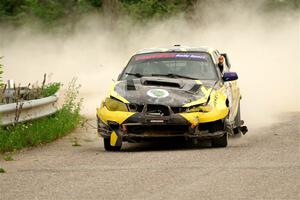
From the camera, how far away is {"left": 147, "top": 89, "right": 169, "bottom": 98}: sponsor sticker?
13.6 meters

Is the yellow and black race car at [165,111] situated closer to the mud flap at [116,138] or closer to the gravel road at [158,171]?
the mud flap at [116,138]

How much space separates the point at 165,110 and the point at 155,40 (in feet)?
77.3

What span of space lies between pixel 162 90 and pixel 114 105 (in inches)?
28.9

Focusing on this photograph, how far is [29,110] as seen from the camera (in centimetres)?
1485

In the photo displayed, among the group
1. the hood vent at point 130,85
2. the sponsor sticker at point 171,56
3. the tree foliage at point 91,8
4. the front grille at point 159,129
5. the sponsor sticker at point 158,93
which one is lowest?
the front grille at point 159,129

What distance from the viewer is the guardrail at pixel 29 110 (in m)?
14.0

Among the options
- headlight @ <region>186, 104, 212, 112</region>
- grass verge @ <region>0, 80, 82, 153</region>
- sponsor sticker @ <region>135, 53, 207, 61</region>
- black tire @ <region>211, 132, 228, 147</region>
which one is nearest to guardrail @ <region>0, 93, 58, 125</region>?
grass verge @ <region>0, 80, 82, 153</region>

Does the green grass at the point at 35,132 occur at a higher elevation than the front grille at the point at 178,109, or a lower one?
lower

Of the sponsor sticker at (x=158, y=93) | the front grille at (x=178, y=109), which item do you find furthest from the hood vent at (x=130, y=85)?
the front grille at (x=178, y=109)

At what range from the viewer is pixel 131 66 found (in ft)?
50.2

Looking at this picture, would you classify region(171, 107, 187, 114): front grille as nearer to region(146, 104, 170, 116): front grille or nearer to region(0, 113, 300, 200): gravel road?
region(146, 104, 170, 116): front grille

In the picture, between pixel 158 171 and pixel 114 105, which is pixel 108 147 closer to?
pixel 114 105

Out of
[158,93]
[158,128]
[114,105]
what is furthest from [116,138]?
[158,93]

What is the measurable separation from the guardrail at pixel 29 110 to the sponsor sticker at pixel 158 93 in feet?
6.70
